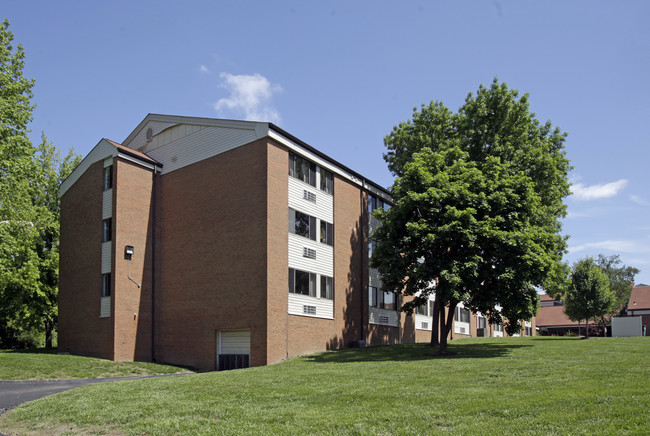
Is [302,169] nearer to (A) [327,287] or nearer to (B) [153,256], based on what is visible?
(A) [327,287]

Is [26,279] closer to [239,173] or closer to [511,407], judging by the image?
[239,173]

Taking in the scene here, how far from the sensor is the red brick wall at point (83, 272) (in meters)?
27.5

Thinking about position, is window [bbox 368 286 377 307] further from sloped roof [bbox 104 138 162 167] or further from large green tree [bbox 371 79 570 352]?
sloped roof [bbox 104 138 162 167]

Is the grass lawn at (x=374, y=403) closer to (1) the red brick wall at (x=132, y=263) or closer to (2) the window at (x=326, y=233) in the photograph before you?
(1) the red brick wall at (x=132, y=263)

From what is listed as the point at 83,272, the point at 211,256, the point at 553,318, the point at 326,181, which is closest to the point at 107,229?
the point at 83,272

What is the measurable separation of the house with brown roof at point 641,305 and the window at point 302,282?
4901cm

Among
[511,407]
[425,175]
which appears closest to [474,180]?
[425,175]

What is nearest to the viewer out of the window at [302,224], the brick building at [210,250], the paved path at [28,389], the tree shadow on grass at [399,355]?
the paved path at [28,389]

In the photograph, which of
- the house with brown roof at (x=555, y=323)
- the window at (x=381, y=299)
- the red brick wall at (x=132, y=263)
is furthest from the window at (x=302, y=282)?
the house with brown roof at (x=555, y=323)

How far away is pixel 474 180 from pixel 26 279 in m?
26.9

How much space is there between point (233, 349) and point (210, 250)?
195 inches

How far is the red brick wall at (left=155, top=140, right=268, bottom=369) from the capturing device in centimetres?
2505

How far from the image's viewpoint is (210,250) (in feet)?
88.7

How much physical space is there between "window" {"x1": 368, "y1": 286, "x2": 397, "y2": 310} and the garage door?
942cm
